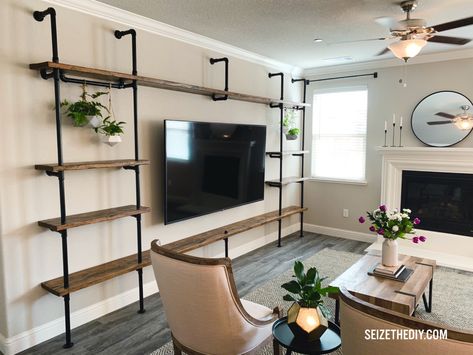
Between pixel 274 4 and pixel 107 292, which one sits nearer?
pixel 274 4

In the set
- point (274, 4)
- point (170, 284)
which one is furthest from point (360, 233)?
Answer: point (170, 284)

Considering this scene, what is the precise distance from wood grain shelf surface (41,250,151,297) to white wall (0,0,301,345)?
78 millimetres

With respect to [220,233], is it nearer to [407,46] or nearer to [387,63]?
[407,46]

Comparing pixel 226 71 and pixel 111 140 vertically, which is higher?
pixel 226 71

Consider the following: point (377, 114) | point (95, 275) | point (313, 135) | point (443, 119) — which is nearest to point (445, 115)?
point (443, 119)

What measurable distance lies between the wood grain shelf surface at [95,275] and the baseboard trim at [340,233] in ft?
11.0

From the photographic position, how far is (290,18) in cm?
323

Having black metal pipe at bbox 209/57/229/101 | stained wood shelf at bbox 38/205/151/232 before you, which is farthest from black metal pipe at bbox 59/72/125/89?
black metal pipe at bbox 209/57/229/101

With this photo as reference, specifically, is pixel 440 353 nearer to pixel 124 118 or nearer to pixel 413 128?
pixel 124 118

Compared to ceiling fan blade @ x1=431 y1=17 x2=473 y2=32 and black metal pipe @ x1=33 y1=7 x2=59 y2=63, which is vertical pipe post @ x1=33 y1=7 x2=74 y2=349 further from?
ceiling fan blade @ x1=431 y1=17 x2=473 y2=32

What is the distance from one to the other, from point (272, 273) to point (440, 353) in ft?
9.82

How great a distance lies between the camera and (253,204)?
193 inches

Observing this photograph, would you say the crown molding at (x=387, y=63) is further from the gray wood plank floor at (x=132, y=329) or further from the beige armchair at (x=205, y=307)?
the beige armchair at (x=205, y=307)

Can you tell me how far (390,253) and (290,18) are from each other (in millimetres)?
2214
